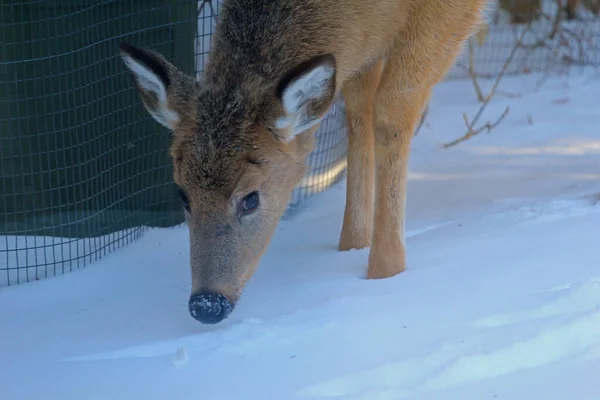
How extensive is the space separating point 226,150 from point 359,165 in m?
1.92

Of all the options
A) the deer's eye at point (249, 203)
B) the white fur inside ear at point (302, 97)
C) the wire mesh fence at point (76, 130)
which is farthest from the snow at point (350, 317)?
the white fur inside ear at point (302, 97)

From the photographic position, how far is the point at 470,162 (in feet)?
27.5

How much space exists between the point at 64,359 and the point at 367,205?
253 centimetres

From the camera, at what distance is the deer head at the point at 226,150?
4.79m

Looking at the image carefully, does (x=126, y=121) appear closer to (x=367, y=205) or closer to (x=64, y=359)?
(x=367, y=205)

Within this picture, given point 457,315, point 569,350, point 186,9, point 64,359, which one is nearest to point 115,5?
point 186,9

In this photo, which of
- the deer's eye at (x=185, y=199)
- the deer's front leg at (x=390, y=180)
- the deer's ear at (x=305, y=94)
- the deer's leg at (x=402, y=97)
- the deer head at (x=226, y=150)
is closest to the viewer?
the deer's ear at (x=305, y=94)

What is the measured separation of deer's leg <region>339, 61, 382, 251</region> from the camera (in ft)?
21.1

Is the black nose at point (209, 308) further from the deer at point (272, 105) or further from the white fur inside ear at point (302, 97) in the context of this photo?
the white fur inside ear at point (302, 97)

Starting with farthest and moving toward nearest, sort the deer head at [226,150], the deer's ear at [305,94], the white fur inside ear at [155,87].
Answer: the white fur inside ear at [155,87], the deer head at [226,150], the deer's ear at [305,94]

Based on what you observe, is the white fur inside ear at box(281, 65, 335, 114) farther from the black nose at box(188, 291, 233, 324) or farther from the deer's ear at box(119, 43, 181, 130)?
Result: the black nose at box(188, 291, 233, 324)

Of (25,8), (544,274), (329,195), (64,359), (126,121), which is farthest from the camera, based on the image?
(329,195)

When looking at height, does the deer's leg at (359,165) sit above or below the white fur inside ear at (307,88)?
below

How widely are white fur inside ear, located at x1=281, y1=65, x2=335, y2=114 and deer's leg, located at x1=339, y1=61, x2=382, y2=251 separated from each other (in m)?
1.60
